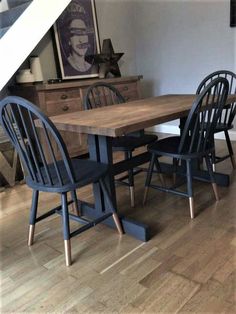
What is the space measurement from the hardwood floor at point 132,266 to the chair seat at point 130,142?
45 centimetres

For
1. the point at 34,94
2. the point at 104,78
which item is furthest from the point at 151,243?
the point at 104,78

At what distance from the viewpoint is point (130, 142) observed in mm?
2436

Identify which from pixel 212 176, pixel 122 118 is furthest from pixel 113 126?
pixel 212 176

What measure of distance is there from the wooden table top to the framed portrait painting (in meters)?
1.65

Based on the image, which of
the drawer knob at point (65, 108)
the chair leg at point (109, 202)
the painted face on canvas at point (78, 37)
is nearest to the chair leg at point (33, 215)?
the chair leg at point (109, 202)

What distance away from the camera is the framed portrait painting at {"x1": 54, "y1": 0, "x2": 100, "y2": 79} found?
11.8ft

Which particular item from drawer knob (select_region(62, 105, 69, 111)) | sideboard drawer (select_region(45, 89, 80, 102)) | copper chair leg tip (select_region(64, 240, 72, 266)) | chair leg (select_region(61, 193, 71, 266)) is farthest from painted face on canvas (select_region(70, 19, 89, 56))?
copper chair leg tip (select_region(64, 240, 72, 266))

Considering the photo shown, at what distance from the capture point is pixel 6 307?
1.42 metres

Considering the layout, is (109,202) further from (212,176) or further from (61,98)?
(61,98)

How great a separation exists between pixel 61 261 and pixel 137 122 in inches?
34.0

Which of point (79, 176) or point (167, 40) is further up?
point (167, 40)

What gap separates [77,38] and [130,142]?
1915mm

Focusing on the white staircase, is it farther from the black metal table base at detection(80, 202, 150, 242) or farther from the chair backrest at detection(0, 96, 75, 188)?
the black metal table base at detection(80, 202, 150, 242)

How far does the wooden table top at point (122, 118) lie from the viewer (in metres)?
1.62
